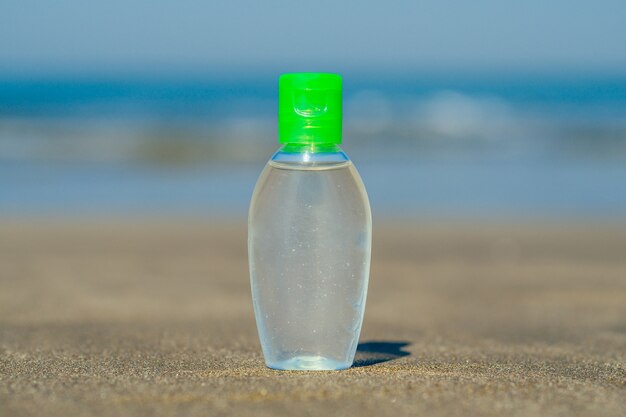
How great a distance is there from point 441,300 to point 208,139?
10.2 metres

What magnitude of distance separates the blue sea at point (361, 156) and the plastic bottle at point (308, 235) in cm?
531

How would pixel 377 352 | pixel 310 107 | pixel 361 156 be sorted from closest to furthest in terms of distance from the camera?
pixel 310 107
pixel 377 352
pixel 361 156

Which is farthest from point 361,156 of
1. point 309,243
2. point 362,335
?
point 309,243

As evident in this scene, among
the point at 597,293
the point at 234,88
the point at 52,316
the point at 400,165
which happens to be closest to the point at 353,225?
the point at 52,316

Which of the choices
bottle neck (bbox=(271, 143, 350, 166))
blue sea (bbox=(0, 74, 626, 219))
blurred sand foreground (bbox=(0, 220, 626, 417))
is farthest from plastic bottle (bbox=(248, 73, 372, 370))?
blue sea (bbox=(0, 74, 626, 219))

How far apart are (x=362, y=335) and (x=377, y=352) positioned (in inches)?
19.9

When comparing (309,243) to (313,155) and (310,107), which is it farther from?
(310,107)

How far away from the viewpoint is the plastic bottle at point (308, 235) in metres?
2.44

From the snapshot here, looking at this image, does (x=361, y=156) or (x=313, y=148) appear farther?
(x=361, y=156)

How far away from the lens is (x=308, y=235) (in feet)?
8.06

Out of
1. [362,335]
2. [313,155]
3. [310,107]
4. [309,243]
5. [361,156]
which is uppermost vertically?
[310,107]

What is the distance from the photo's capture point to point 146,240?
6422 mm

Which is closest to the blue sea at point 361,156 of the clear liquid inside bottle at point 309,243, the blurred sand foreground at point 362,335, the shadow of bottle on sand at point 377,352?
the blurred sand foreground at point 362,335

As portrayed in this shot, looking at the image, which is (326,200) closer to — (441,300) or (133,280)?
(441,300)
